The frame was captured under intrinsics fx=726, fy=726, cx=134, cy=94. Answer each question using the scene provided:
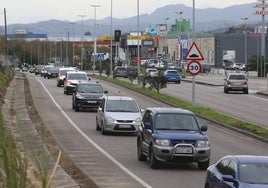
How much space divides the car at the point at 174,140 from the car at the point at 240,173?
237 inches

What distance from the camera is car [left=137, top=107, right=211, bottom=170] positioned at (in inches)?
712

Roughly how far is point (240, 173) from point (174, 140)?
7.32m

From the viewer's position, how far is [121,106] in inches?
1140

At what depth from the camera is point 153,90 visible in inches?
2381

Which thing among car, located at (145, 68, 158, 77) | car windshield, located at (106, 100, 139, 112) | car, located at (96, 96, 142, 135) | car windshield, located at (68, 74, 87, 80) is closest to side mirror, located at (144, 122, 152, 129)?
car, located at (96, 96, 142, 135)

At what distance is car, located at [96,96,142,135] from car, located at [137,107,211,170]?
7690mm

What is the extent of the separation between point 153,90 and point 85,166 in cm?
4164

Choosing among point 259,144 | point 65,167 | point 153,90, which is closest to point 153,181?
point 65,167

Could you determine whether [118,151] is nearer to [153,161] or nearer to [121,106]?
[153,161]

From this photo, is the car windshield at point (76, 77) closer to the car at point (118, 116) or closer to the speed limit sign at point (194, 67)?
the speed limit sign at point (194, 67)

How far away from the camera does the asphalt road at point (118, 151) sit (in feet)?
54.1

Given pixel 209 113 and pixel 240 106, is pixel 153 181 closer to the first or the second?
pixel 209 113

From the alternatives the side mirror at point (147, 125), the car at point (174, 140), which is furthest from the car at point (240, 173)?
the side mirror at point (147, 125)

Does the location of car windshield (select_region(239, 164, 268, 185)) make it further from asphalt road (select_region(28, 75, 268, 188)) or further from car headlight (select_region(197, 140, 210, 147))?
car headlight (select_region(197, 140, 210, 147))
